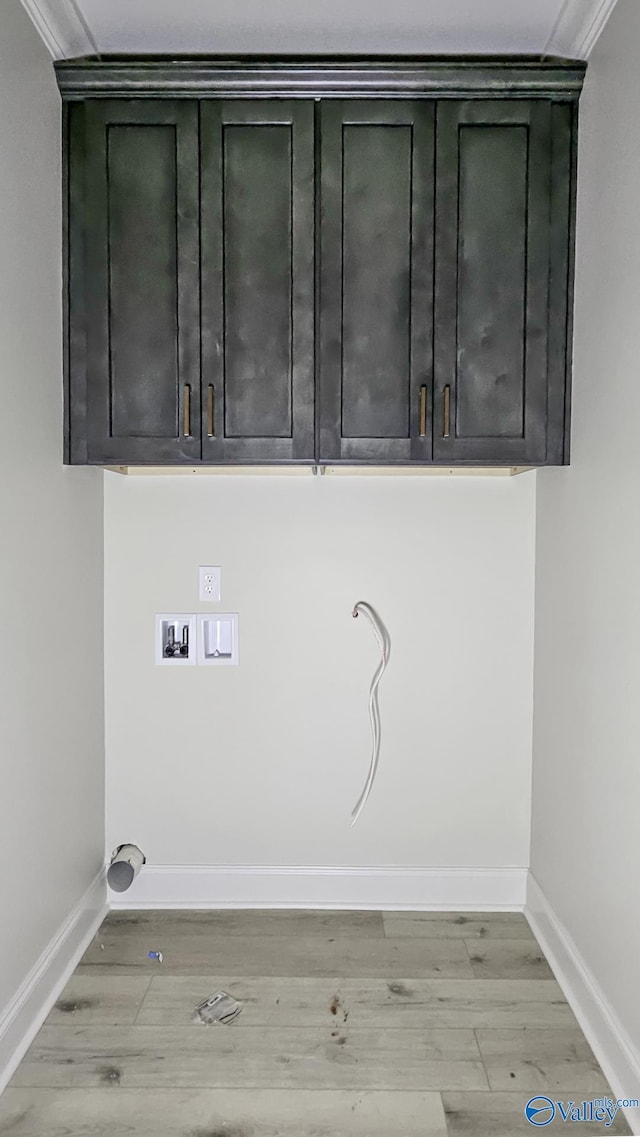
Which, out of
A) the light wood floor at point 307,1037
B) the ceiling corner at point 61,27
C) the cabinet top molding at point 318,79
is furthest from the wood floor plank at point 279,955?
the ceiling corner at point 61,27

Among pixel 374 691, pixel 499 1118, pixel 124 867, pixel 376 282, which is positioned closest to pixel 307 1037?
pixel 499 1118

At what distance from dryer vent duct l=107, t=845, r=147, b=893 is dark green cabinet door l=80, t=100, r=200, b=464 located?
1.22 metres

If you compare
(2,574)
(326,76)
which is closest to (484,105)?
(326,76)

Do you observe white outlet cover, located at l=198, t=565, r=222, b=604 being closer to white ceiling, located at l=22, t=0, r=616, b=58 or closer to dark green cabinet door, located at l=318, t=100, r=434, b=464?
dark green cabinet door, located at l=318, t=100, r=434, b=464

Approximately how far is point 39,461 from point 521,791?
1.75 metres

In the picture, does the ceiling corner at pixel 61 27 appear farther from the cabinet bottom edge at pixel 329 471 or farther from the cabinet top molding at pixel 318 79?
the cabinet bottom edge at pixel 329 471

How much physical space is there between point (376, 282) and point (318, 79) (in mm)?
551

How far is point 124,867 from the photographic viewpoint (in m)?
2.33

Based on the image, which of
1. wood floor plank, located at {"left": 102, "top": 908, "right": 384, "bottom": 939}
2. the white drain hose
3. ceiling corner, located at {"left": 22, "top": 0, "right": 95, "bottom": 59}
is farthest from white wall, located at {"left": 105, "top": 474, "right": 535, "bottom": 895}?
ceiling corner, located at {"left": 22, "top": 0, "right": 95, "bottom": 59}

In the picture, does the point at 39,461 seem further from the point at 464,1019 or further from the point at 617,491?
the point at 464,1019

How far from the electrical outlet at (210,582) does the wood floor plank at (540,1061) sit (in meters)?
1.39

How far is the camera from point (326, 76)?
2.04m

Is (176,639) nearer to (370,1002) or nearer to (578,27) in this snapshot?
(370,1002)

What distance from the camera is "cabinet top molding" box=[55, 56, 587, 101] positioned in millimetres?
2027
